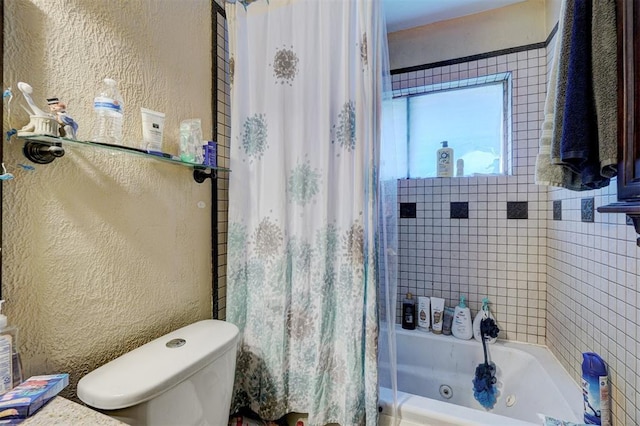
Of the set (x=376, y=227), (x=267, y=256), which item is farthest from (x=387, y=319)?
(x=267, y=256)

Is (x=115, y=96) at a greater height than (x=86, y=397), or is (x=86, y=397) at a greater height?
(x=115, y=96)

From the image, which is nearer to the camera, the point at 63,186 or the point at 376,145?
the point at 63,186

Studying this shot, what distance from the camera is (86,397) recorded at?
684mm

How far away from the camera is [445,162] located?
193 centimetres

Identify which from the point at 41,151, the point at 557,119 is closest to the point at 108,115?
the point at 41,151

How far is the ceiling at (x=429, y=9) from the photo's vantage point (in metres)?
1.70

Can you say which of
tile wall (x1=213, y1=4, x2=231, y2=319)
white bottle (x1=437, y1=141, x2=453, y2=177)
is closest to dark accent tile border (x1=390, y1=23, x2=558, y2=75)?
white bottle (x1=437, y1=141, x2=453, y2=177)

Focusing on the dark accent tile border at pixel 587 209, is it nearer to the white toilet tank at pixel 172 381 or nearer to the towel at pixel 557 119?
the towel at pixel 557 119

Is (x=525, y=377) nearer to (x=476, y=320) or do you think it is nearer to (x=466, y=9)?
(x=476, y=320)

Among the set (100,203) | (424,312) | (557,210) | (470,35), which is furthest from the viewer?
(424,312)

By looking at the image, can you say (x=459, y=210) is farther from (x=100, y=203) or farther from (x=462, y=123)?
(x=100, y=203)

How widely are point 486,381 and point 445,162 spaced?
4.35 ft

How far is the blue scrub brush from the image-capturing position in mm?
1574

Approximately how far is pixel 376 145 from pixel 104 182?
91 cm
